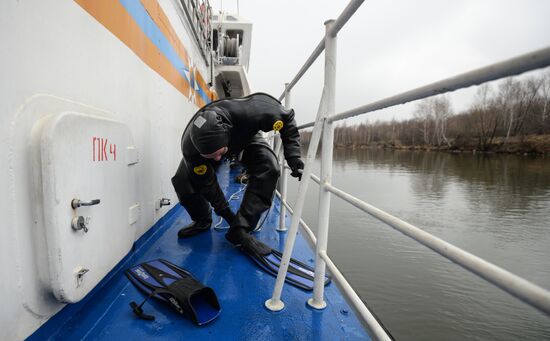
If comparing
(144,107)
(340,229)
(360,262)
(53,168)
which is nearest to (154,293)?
(53,168)

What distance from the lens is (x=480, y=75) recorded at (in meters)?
0.43

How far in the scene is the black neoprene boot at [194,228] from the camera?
2.04 meters

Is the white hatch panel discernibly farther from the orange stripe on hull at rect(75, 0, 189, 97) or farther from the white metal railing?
the white metal railing

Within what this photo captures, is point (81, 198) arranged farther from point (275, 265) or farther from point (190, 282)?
point (275, 265)

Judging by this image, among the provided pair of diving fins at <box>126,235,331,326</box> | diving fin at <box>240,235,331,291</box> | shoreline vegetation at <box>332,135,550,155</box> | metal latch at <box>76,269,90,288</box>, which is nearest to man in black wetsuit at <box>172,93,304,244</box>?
diving fin at <box>240,235,331,291</box>

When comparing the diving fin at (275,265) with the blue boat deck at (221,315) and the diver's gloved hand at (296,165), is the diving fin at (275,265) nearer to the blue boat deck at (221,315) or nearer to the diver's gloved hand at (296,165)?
the blue boat deck at (221,315)

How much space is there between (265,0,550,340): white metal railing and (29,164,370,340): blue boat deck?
8 cm

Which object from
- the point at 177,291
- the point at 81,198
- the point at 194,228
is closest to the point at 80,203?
the point at 81,198

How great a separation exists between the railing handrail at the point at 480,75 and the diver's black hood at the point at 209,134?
0.89 meters

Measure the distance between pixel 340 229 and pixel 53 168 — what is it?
23.2 ft

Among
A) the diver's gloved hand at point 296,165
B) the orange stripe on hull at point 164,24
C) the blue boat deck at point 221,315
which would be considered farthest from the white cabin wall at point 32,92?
the diver's gloved hand at point 296,165

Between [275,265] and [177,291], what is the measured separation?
1.94ft

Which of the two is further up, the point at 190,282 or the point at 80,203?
the point at 80,203

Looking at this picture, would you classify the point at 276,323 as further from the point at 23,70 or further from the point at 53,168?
the point at 23,70
